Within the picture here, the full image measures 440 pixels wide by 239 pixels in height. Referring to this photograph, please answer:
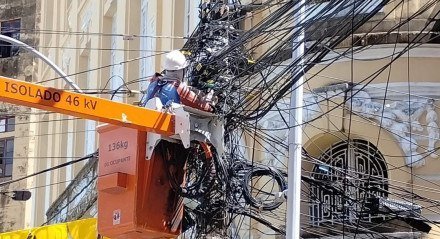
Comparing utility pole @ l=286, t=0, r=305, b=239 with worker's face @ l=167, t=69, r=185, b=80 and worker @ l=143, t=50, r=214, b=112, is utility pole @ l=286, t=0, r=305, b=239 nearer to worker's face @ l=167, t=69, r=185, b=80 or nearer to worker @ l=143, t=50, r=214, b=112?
worker @ l=143, t=50, r=214, b=112

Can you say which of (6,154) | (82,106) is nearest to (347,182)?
(82,106)

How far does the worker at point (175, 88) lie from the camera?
1496 cm

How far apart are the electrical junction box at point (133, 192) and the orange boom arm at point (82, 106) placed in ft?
1.84

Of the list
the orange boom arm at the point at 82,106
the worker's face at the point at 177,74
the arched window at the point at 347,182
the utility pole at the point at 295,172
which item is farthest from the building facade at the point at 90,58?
the orange boom arm at the point at 82,106

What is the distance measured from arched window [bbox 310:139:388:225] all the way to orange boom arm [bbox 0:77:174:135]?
247 centimetres

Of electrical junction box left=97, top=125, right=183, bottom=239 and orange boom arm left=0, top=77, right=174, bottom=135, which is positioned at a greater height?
orange boom arm left=0, top=77, right=174, bottom=135

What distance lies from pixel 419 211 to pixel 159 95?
410 centimetres

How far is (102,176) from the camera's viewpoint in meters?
15.1

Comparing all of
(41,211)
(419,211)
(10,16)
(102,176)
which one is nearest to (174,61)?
(102,176)

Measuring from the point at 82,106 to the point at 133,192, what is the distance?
155cm

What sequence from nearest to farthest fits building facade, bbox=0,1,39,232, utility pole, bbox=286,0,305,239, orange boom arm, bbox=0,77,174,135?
orange boom arm, bbox=0,77,174,135 < utility pole, bbox=286,0,305,239 < building facade, bbox=0,1,39,232

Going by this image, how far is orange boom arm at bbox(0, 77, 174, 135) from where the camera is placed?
1320 centimetres

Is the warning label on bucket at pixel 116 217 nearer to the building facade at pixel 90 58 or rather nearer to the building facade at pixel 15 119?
the building facade at pixel 90 58

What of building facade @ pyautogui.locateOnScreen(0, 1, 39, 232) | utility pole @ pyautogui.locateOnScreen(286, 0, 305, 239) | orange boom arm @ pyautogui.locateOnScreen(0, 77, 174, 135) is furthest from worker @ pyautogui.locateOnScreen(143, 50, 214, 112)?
building facade @ pyautogui.locateOnScreen(0, 1, 39, 232)
